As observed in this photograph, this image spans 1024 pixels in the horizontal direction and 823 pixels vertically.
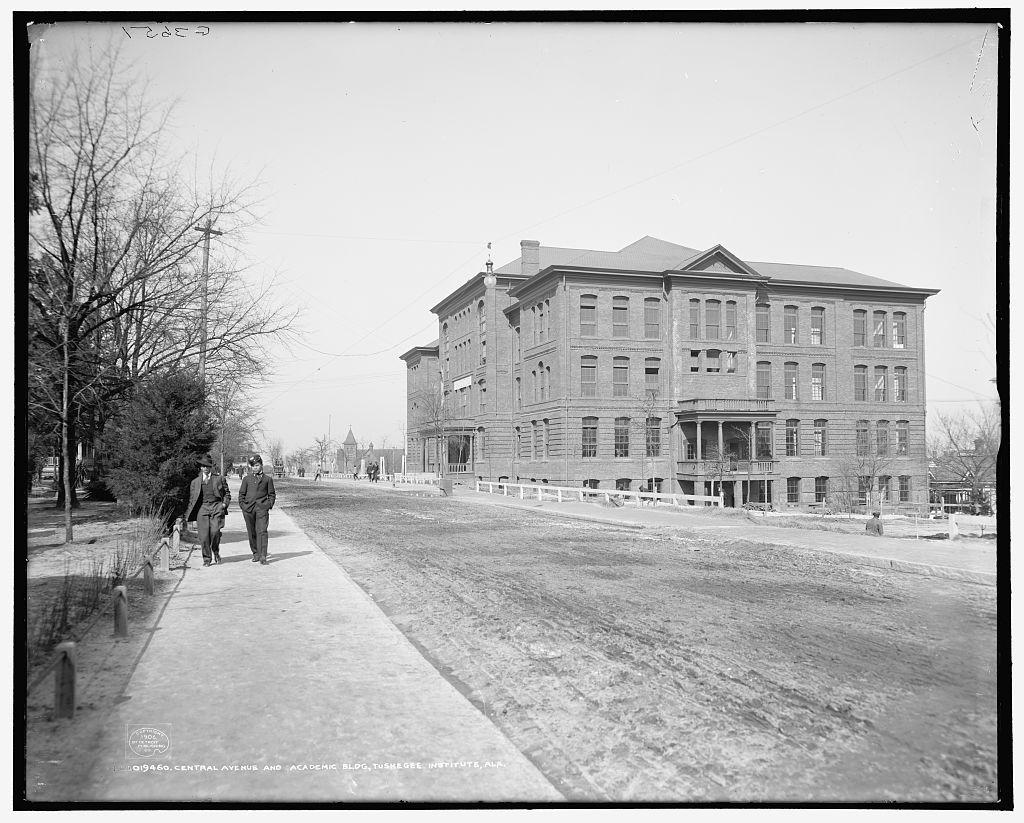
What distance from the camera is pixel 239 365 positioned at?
16.5 meters

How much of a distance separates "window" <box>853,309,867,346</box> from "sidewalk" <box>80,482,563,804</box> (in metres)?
26.8

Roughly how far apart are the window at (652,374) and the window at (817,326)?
9.23m

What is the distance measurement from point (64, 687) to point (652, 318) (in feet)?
126

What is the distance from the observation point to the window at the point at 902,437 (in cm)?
2261

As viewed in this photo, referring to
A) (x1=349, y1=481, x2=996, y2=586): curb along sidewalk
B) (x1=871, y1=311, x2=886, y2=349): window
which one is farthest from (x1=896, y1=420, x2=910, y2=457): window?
(x1=349, y1=481, x2=996, y2=586): curb along sidewalk

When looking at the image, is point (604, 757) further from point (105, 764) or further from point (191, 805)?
point (105, 764)

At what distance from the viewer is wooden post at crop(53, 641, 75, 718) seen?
14.1ft

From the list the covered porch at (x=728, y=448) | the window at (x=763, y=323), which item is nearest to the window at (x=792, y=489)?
the covered porch at (x=728, y=448)

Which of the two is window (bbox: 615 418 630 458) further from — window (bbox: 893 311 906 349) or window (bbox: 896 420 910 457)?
window (bbox: 893 311 906 349)

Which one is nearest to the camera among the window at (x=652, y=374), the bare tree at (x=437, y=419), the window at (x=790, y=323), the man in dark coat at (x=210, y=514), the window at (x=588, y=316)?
the man in dark coat at (x=210, y=514)

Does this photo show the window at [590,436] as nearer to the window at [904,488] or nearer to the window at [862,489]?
the window at [862,489]

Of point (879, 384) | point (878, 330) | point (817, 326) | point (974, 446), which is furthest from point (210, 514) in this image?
point (817, 326)

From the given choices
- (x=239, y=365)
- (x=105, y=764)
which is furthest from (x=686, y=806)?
(x=239, y=365)

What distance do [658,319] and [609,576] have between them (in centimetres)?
3166
